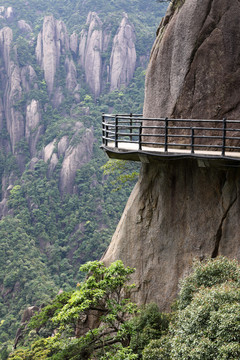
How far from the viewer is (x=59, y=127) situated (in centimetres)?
10712

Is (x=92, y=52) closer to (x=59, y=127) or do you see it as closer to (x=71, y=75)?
(x=71, y=75)

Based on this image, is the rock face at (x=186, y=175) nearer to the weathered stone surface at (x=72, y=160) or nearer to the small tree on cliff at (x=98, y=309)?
the small tree on cliff at (x=98, y=309)

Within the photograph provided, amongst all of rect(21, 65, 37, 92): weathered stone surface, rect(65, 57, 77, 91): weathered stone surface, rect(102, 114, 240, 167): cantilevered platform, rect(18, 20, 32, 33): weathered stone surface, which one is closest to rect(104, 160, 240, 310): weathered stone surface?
rect(102, 114, 240, 167): cantilevered platform

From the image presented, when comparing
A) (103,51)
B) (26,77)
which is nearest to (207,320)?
(26,77)

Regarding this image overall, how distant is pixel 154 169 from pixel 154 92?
2.63m

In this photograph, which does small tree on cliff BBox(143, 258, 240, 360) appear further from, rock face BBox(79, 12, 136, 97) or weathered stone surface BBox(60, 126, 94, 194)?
rock face BBox(79, 12, 136, 97)

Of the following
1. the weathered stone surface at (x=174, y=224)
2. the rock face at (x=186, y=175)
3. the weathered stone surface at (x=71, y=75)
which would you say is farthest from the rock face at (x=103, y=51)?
the weathered stone surface at (x=174, y=224)

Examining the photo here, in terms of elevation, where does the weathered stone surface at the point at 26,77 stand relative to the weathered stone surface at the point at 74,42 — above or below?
below

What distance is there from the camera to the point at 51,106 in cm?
11825

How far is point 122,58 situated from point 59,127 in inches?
1174

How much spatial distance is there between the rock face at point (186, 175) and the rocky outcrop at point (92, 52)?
10989 cm

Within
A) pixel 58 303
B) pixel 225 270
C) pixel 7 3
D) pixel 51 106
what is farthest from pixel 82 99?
pixel 225 270

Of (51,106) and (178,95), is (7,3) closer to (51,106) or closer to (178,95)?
(51,106)

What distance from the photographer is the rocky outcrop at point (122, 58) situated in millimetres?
120562
